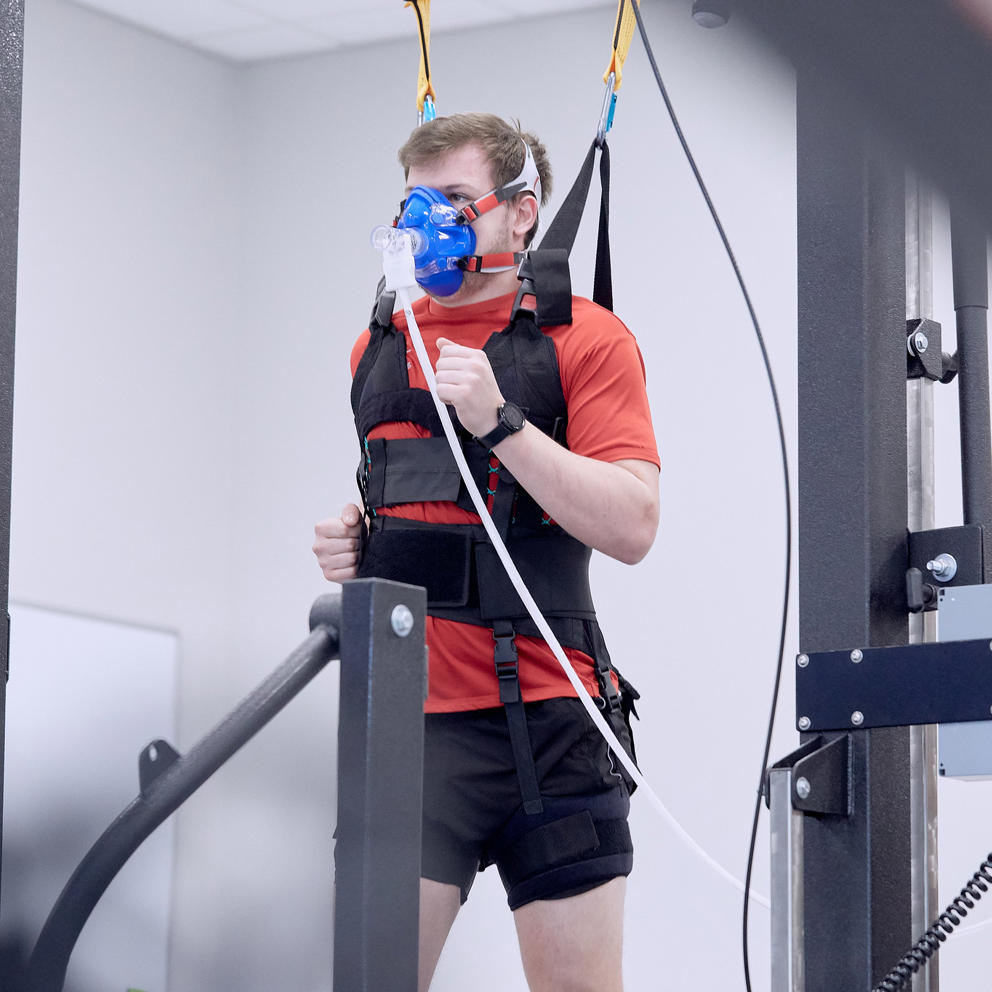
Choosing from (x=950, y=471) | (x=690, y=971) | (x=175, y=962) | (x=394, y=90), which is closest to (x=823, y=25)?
(x=175, y=962)

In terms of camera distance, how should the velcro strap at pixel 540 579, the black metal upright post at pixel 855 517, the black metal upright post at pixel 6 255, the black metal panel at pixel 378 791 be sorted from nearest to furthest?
the black metal panel at pixel 378 791, the black metal upright post at pixel 6 255, the black metal upright post at pixel 855 517, the velcro strap at pixel 540 579

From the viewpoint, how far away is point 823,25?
0.23 meters

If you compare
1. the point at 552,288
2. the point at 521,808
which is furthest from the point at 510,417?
the point at 521,808

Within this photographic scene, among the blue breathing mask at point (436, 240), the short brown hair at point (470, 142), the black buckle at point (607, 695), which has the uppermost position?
the short brown hair at point (470, 142)

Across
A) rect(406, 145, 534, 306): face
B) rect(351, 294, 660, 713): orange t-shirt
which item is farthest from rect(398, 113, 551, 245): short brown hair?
rect(351, 294, 660, 713): orange t-shirt

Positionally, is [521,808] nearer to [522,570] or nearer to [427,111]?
[522,570]

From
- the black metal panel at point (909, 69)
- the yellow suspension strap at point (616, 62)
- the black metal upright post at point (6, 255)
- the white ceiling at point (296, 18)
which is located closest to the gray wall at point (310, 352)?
the white ceiling at point (296, 18)

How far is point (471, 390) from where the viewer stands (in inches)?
64.6

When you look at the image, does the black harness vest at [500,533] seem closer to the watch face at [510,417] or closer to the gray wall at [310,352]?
the watch face at [510,417]

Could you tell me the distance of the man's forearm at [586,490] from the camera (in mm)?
1658

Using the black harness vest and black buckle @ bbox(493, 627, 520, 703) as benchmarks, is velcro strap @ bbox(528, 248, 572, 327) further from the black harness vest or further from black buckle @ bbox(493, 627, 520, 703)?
black buckle @ bbox(493, 627, 520, 703)

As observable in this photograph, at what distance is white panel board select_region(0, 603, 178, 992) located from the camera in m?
0.58

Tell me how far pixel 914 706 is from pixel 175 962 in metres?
0.80

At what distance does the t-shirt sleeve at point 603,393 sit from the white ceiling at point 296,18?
9.17ft
